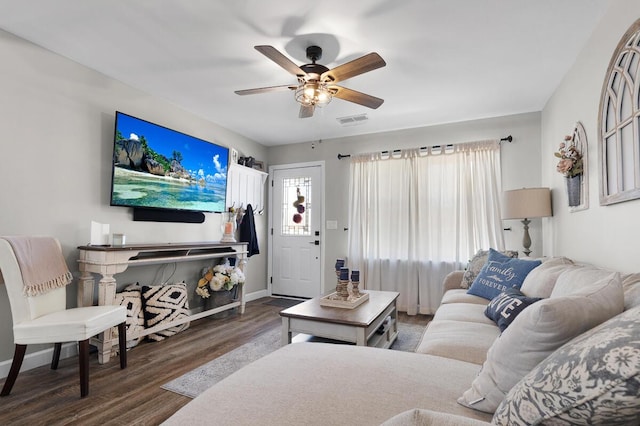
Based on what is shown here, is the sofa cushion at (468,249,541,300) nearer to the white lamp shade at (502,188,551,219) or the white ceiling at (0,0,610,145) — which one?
the white lamp shade at (502,188,551,219)

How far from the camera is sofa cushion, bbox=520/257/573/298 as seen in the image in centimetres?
205

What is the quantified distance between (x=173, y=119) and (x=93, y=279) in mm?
2006

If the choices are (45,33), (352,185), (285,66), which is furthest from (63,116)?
(352,185)

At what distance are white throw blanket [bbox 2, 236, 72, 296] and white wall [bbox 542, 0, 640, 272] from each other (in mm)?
3730

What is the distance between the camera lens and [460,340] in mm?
1788

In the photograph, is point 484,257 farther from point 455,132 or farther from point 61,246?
point 61,246

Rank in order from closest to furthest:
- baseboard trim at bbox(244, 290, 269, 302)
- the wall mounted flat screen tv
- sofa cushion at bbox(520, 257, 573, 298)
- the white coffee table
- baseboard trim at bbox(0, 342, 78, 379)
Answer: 1. sofa cushion at bbox(520, 257, 573, 298)
2. the white coffee table
3. baseboard trim at bbox(0, 342, 78, 379)
4. the wall mounted flat screen tv
5. baseboard trim at bbox(244, 290, 269, 302)

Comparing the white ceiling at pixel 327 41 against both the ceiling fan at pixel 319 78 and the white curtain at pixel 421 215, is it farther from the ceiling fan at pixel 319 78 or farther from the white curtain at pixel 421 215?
the white curtain at pixel 421 215

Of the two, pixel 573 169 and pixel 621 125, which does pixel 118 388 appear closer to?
pixel 621 125

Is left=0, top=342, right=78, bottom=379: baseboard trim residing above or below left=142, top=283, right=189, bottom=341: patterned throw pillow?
below

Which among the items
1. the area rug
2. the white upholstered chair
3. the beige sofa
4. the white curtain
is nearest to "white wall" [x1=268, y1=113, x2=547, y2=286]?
the white curtain

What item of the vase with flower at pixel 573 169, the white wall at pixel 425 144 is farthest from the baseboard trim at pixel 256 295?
the vase with flower at pixel 573 169

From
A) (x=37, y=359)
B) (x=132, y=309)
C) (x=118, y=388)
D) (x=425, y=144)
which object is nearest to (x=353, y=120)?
(x=425, y=144)

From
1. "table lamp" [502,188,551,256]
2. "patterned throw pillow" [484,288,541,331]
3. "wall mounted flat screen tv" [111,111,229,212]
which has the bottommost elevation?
"patterned throw pillow" [484,288,541,331]
